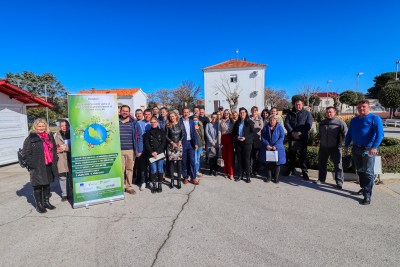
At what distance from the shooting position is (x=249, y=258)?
274 cm

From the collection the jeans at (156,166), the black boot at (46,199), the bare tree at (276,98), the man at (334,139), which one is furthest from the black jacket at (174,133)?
the bare tree at (276,98)

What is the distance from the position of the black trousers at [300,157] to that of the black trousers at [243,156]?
4.01 ft

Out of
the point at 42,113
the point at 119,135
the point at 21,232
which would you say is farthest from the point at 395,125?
the point at 42,113

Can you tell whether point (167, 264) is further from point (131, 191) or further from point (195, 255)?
point (131, 191)

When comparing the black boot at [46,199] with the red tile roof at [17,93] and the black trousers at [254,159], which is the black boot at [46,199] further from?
the red tile roof at [17,93]

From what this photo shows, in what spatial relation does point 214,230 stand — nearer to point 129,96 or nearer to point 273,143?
point 273,143

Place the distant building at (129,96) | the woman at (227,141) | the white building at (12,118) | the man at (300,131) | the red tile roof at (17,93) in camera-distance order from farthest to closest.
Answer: the distant building at (129,96) → the white building at (12,118) → the red tile roof at (17,93) → the woman at (227,141) → the man at (300,131)

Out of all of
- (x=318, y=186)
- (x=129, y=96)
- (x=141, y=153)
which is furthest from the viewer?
(x=129, y=96)

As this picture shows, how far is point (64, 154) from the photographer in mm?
4609

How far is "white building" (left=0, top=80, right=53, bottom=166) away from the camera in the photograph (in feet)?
29.1

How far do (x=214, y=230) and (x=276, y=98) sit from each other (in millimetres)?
47101

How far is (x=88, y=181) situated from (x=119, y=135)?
42.1 inches

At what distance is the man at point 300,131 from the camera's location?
19.0 ft

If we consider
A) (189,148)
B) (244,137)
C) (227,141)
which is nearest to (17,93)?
(189,148)
